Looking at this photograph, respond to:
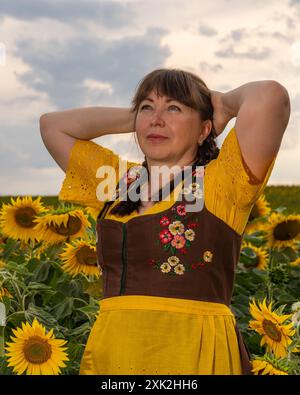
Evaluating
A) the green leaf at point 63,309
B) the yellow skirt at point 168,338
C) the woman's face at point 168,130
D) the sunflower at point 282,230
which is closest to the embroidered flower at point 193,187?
the woman's face at point 168,130

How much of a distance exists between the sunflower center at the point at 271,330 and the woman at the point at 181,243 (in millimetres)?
166

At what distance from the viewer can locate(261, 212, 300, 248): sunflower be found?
529 cm

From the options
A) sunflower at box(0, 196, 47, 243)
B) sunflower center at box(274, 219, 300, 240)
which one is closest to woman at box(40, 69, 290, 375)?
sunflower at box(0, 196, 47, 243)

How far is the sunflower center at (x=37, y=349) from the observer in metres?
2.95

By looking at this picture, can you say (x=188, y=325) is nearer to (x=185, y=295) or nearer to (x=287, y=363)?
(x=185, y=295)

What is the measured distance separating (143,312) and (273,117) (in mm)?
780

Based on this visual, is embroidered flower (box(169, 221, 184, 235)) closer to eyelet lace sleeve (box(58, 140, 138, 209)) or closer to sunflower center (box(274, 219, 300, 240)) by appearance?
eyelet lace sleeve (box(58, 140, 138, 209))

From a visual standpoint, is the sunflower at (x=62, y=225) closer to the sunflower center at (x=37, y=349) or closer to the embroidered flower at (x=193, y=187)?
the sunflower center at (x=37, y=349)

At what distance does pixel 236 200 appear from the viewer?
2744mm

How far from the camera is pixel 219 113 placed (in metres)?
3.01

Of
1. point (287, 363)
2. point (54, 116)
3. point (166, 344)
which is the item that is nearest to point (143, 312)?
point (166, 344)

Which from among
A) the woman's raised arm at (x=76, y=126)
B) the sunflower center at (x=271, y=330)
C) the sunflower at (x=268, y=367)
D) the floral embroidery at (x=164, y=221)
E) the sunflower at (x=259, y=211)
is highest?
the sunflower at (x=259, y=211)
